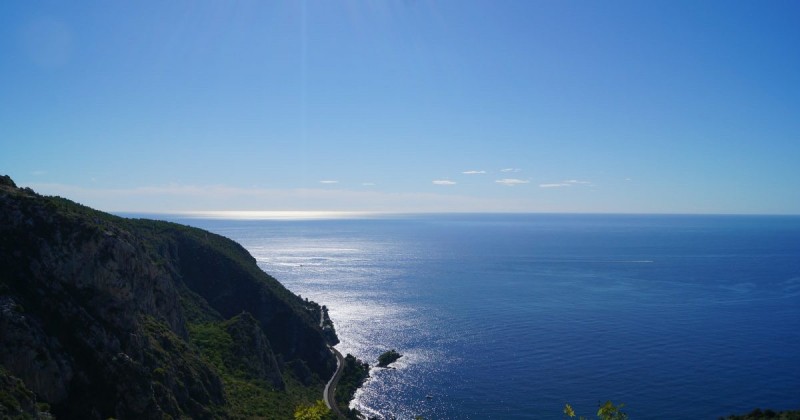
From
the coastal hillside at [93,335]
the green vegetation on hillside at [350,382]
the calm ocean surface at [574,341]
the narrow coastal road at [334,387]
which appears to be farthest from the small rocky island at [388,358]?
the coastal hillside at [93,335]

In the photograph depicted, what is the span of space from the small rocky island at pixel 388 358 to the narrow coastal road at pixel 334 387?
7.55 meters

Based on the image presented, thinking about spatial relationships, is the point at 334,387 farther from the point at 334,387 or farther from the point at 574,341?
the point at 574,341

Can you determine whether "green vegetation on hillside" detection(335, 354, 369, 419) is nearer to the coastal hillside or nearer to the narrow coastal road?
the narrow coastal road

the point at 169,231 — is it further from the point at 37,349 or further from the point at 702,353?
the point at 702,353

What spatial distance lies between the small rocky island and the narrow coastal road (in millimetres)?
7552

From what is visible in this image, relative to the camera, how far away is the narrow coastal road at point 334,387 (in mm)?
73188

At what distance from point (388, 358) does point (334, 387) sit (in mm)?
15056

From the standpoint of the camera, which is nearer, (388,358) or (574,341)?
(388,358)

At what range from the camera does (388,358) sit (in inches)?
3730

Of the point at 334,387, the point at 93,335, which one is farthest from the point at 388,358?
the point at 93,335

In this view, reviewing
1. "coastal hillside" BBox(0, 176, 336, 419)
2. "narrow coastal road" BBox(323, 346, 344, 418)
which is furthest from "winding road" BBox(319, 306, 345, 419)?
"coastal hillside" BBox(0, 176, 336, 419)

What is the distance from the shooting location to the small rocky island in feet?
307

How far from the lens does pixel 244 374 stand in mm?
65375

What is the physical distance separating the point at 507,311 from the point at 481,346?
94.1 ft
